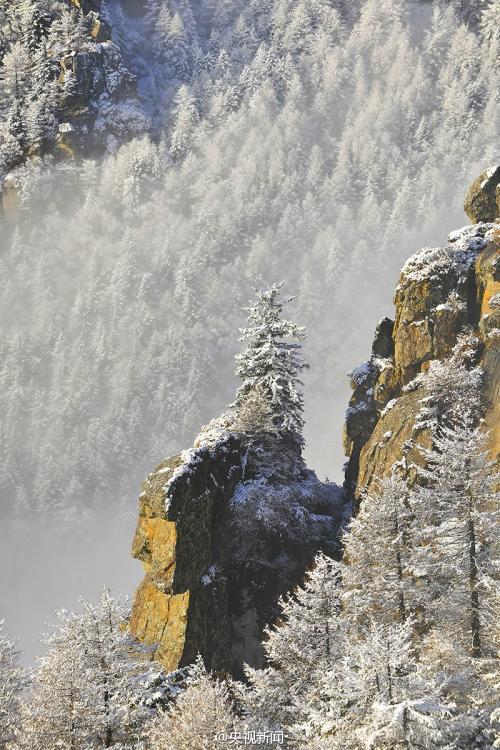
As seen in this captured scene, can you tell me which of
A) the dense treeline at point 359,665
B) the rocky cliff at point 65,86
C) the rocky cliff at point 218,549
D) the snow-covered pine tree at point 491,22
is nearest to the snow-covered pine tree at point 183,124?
the rocky cliff at point 65,86

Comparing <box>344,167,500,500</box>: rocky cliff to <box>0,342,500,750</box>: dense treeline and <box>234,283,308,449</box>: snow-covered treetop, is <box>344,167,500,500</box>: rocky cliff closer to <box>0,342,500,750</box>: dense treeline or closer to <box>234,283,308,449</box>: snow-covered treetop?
<box>234,283,308,449</box>: snow-covered treetop

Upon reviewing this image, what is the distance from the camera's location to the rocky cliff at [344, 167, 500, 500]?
3431 cm

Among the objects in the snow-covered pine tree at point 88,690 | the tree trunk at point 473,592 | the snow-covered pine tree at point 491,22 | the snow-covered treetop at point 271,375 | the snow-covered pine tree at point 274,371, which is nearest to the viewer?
the snow-covered pine tree at point 88,690

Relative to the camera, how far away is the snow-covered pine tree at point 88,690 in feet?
66.8

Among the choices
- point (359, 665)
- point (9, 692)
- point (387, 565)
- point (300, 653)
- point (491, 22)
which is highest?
point (491, 22)

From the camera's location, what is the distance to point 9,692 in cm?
2520

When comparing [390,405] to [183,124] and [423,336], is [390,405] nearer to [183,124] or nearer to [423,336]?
[423,336]

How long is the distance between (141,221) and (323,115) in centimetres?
6369

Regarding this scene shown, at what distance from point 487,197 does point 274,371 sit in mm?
18383

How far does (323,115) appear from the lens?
602 ft

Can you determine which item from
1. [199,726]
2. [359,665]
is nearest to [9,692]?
[199,726]

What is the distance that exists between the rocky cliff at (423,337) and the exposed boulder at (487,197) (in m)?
0.06

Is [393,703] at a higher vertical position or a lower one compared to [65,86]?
lower

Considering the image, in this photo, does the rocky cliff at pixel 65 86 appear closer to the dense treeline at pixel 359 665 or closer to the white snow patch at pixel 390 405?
the white snow patch at pixel 390 405
